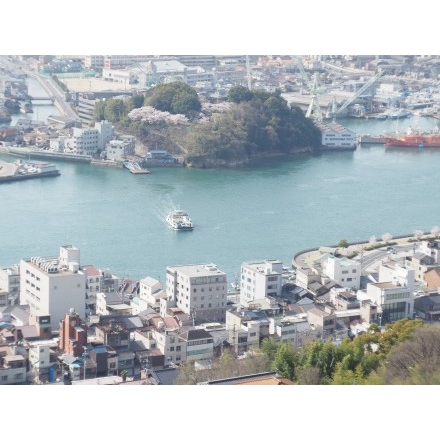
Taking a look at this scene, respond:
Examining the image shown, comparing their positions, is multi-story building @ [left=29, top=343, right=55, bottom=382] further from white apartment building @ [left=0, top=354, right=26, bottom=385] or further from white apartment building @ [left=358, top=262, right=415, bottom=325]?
white apartment building @ [left=358, top=262, right=415, bottom=325]

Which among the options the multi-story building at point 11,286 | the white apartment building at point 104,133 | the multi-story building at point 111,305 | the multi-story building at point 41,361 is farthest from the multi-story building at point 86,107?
the multi-story building at point 41,361

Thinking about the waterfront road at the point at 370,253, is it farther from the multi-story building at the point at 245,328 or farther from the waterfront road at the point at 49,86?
the waterfront road at the point at 49,86

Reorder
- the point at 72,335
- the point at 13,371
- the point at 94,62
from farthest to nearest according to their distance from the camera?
the point at 94,62
the point at 72,335
the point at 13,371

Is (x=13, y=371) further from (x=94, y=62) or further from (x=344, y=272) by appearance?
(x=94, y=62)

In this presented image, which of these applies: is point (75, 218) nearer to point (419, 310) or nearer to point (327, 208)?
point (327, 208)

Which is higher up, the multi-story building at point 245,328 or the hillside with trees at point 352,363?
the hillside with trees at point 352,363

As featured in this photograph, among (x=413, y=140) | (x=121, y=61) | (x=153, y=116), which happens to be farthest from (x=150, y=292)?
(x=121, y=61)

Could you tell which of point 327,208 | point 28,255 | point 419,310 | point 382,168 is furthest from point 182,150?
point 419,310
